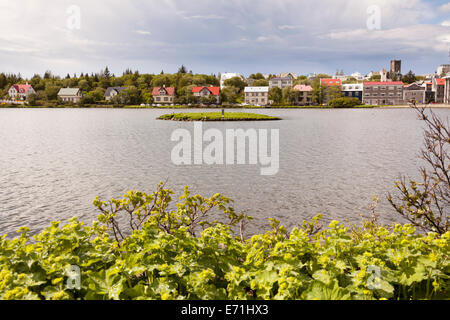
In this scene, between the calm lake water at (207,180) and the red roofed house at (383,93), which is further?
the red roofed house at (383,93)

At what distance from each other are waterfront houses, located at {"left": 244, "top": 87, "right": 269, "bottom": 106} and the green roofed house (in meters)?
91.2

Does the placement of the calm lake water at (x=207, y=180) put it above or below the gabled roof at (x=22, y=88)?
below

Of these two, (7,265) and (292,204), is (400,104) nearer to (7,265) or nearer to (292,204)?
(292,204)

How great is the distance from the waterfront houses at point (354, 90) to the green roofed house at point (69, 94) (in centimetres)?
14432

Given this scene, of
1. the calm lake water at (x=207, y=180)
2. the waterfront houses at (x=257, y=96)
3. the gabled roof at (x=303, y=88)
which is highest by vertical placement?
the gabled roof at (x=303, y=88)

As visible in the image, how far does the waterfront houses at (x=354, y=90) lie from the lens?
184750mm

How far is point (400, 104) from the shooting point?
182 meters

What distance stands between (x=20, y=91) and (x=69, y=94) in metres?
30.6

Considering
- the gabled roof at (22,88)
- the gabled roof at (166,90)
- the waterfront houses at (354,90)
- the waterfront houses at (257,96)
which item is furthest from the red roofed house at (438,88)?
the gabled roof at (22,88)

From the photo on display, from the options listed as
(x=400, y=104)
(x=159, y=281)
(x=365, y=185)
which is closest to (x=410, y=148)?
(x=365, y=185)

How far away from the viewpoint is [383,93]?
18125cm

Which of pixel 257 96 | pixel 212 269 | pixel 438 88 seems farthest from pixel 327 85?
pixel 212 269

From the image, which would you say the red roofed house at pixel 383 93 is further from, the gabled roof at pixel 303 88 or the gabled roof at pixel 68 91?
the gabled roof at pixel 68 91

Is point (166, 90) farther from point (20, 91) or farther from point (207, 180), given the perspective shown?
point (207, 180)
